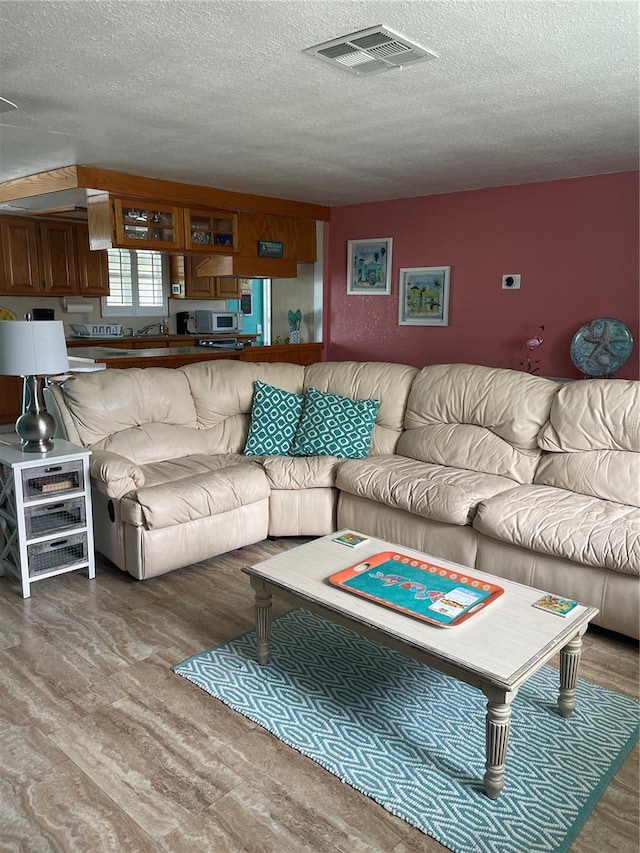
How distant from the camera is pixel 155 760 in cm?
205

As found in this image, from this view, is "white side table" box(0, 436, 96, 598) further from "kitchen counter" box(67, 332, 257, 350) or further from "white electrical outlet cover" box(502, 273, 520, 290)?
"kitchen counter" box(67, 332, 257, 350)

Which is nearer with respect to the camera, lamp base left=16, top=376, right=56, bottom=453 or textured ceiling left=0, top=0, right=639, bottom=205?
textured ceiling left=0, top=0, right=639, bottom=205

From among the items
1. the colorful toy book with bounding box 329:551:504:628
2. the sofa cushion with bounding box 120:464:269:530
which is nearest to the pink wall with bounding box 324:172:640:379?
the sofa cushion with bounding box 120:464:269:530

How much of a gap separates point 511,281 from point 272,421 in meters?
2.21

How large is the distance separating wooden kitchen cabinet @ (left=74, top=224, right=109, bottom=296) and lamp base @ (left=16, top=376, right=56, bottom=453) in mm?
4334

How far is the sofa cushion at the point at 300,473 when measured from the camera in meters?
3.80

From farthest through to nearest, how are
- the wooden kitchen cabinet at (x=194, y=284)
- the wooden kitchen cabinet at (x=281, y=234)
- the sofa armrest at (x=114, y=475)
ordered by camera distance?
the wooden kitchen cabinet at (x=194, y=284) < the wooden kitchen cabinet at (x=281, y=234) < the sofa armrest at (x=114, y=475)

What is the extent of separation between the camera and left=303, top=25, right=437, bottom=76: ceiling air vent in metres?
2.18

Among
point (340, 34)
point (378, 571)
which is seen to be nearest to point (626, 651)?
point (378, 571)

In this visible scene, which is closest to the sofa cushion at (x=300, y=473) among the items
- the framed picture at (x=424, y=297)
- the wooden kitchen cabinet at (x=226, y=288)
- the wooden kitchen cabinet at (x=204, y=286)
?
the framed picture at (x=424, y=297)

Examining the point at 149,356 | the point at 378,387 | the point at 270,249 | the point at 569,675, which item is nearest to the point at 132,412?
the point at 378,387

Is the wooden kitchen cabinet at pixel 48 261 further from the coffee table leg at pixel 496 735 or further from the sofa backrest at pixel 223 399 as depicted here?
the coffee table leg at pixel 496 735

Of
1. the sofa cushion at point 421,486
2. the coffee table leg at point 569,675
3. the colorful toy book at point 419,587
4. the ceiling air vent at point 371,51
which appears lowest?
the coffee table leg at point 569,675

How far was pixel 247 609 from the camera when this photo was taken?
3049 mm
